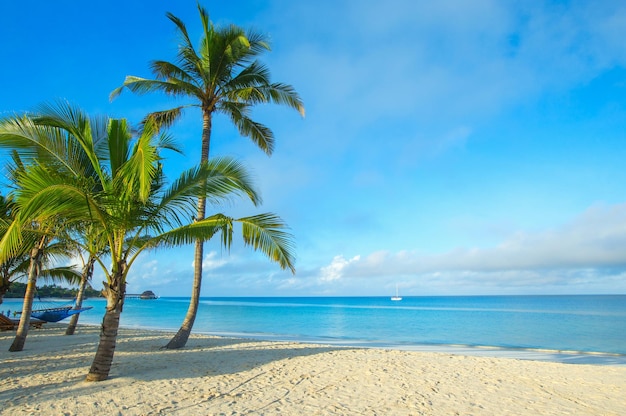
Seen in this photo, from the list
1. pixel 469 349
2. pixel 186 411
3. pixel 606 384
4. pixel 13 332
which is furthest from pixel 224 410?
pixel 13 332

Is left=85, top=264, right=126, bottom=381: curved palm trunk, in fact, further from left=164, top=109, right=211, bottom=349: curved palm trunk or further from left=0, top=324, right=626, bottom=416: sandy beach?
left=164, top=109, right=211, bottom=349: curved palm trunk

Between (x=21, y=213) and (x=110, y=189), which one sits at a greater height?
(x=110, y=189)

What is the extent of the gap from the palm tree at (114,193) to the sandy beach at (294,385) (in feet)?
3.17

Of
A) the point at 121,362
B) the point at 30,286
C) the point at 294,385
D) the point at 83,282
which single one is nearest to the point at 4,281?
the point at 83,282

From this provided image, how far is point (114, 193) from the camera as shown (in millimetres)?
6207

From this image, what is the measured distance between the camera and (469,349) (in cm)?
1477

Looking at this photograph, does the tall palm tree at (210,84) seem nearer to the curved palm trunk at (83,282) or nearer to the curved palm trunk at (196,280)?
the curved palm trunk at (196,280)

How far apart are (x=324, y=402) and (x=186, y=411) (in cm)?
189

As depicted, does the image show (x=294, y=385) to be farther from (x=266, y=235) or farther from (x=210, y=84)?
(x=210, y=84)

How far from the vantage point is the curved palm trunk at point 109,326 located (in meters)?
6.10

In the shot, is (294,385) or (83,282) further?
A: (83,282)

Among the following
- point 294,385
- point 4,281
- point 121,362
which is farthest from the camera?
point 4,281

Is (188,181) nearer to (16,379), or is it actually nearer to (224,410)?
(224,410)

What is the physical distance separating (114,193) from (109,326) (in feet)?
6.90
